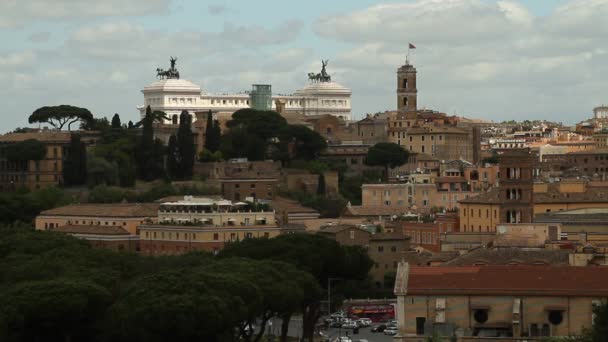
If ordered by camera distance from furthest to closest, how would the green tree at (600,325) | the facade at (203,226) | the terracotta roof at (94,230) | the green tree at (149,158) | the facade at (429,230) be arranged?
the green tree at (149,158) < the terracotta roof at (94,230) < the facade at (429,230) < the facade at (203,226) < the green tree at (600,325)

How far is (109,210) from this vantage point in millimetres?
117375

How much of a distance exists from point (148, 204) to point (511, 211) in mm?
24104

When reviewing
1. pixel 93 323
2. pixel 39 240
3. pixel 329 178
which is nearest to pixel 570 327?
pixel 93 323

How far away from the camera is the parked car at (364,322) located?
9264 centimetres

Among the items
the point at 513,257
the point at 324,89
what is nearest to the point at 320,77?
the point at 324,89

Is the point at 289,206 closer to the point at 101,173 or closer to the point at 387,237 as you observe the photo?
the point at 101,173

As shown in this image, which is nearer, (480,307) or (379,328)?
(480,307)

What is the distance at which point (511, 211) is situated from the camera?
10175cm

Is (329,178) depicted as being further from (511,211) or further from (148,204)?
(511,211)

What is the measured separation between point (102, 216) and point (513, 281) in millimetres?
60470

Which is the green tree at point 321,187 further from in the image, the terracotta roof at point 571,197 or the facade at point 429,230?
the terracotta roof at point 571,197

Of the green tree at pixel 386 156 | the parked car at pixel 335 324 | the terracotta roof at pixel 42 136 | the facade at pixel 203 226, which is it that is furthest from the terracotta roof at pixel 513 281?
the green tree at pixel 386 156

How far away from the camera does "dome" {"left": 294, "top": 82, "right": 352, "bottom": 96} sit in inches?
7581

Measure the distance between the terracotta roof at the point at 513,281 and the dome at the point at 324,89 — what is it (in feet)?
437
